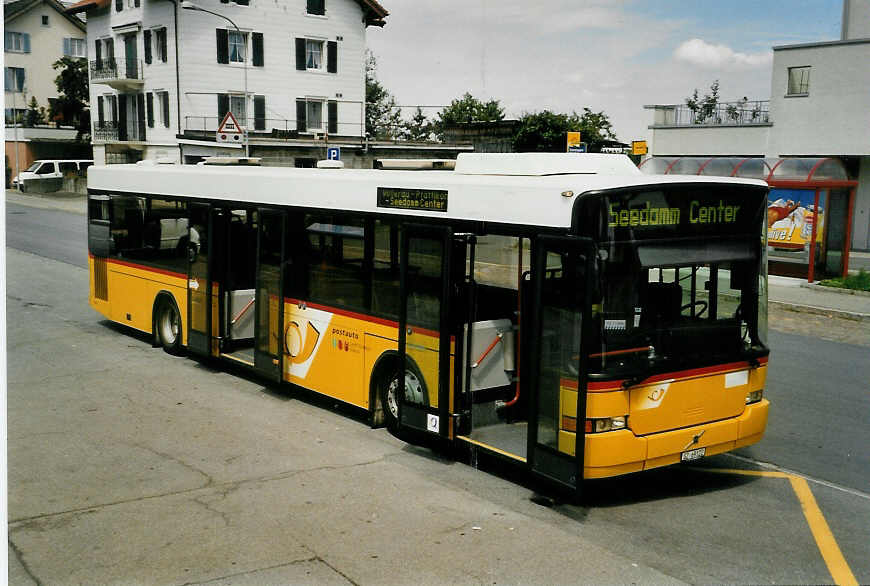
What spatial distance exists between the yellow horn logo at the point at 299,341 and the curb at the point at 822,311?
1315cm

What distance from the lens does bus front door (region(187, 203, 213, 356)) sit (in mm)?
13289

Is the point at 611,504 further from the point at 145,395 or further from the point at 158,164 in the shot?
the point at 158,164

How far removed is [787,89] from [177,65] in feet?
106

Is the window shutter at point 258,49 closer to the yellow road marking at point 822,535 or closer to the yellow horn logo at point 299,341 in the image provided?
the yellow horn logo at point 299,341

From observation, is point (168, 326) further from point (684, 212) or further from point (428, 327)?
point (684, 212)

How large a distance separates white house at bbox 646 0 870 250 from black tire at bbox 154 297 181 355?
1052 inches

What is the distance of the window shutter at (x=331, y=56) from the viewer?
184ft

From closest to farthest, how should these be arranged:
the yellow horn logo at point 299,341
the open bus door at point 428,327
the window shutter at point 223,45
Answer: the open bus door at point 428,327 → the yellow horn logo at point 299,341 → the window shutter at point 223,45

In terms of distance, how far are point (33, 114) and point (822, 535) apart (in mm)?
75738

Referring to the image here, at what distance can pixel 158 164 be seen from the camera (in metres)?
15.6

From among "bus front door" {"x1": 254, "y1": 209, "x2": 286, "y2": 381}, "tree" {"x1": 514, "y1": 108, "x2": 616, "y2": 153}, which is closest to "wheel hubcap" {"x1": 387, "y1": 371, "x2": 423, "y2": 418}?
"bus front door" {"x1": 254, "y1": 209, "x2": 286, "y2": 381}

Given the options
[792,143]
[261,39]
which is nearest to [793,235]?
[792,143]

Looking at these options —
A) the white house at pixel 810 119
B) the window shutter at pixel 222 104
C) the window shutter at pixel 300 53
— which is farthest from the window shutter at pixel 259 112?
the white house at pixel 810 119

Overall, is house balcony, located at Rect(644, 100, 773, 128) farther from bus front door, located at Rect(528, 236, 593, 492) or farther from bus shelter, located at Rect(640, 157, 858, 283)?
bus front door, located at Rect(528, 236, 593, 492)
